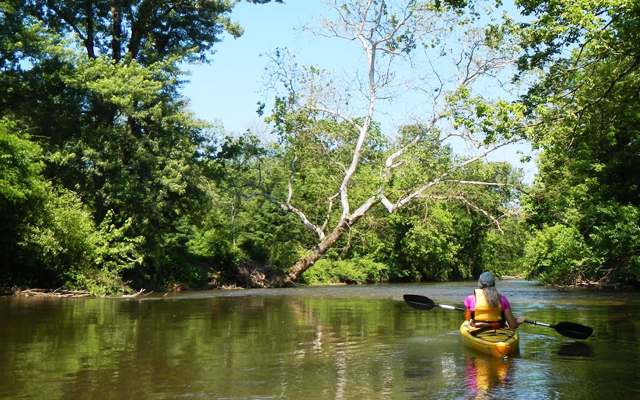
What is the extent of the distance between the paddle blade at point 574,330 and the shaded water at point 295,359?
6.5 inches

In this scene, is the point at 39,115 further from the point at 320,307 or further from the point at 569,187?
the point at 569,187

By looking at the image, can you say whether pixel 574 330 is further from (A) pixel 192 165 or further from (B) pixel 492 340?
(A) pixel 192 165

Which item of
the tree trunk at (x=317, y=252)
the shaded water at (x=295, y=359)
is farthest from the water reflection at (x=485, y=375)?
the tree trunk at (x=317, y=252)

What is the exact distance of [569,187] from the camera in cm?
2695

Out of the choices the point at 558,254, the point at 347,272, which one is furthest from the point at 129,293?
the point at 347,272

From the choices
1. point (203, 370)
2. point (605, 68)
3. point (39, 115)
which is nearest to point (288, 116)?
point (39, 115)

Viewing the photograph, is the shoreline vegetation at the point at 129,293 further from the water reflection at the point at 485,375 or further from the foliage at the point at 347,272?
the water reflection at the point at 485,375

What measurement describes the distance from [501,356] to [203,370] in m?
4.11

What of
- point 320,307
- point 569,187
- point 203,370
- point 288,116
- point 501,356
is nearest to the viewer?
point 203,370

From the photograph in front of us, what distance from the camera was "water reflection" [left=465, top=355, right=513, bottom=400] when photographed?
679cm

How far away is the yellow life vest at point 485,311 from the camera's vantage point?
9734 mm

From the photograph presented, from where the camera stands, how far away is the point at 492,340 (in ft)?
30.2

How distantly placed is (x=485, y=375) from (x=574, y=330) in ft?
11.0

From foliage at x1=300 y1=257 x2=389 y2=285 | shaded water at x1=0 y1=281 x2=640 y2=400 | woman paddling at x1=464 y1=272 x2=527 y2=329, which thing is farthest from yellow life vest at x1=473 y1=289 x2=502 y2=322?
foliage at x1=300 y1=257 x2=389 y2=285
